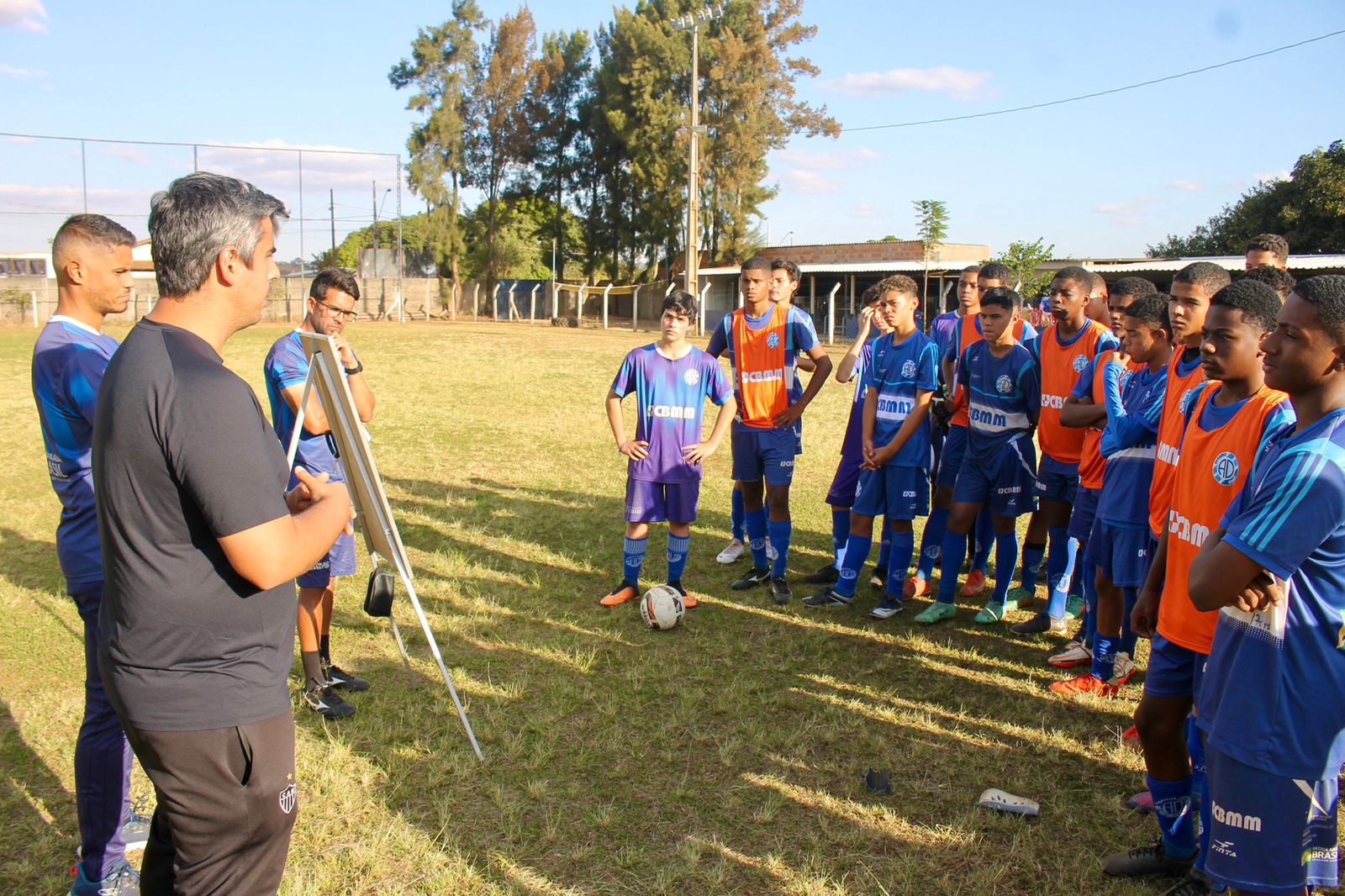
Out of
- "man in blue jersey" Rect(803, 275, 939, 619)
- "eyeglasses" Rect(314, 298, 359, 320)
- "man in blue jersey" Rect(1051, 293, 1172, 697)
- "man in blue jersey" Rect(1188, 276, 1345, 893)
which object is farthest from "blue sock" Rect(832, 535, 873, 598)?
"man in blue jersey" Rect(1188, 276, 1345, 893)

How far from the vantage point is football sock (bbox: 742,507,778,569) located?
267 inches

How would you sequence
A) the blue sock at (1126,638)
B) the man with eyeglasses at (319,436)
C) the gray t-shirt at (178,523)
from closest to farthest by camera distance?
the gray t-shirt at (178,523), the man with eyeglasses at (319,436), the blue sock at (1126,638)

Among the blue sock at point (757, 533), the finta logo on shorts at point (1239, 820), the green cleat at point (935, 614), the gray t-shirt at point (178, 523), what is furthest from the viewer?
the blue sock at point (757, 533)

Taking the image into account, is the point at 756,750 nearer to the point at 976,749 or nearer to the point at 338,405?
the point at 976,749

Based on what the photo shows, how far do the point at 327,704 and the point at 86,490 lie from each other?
1893 mm

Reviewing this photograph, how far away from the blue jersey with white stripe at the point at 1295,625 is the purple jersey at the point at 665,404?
156 inches

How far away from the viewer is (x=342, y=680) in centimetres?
484

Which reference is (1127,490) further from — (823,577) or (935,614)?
(823,577)

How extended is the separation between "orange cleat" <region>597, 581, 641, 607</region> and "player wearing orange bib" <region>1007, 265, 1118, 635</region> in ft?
8.63

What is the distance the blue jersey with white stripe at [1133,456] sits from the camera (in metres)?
4.34

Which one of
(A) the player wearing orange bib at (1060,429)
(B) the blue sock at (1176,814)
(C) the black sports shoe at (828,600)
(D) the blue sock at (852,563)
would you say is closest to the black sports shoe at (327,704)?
(C) the black sports shoe at (828,600)

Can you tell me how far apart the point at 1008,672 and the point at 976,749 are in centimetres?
105

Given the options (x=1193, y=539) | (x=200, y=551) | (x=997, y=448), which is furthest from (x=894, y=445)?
(x=200, y=551)

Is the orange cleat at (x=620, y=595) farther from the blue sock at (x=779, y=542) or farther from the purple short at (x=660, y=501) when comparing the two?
the blue sock at (x=779, y=542)
